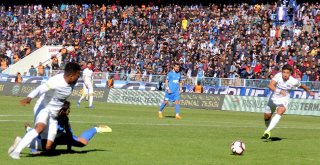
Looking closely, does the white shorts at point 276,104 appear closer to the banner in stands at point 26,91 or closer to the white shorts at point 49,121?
the white shorts at point 49,121

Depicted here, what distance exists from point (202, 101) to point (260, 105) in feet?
13.5

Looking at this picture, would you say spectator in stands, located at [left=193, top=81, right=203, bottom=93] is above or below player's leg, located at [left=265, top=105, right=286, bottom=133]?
below

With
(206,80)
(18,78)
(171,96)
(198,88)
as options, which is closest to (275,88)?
(171,96)

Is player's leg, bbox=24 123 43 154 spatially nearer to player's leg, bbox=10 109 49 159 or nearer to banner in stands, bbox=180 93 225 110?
player's leg, bbox=10 109 49 159

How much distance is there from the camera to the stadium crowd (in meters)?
44.6

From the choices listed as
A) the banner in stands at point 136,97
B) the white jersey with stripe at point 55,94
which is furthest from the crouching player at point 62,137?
the banner in stands at point 136,97

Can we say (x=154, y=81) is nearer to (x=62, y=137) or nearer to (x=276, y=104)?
(x=276, y=104)

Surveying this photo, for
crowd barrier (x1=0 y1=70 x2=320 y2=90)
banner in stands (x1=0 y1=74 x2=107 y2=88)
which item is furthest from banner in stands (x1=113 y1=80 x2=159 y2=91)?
banner in stands (x1=0 y1=74 x2=107 y2=88)

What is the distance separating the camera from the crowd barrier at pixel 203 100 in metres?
38.2

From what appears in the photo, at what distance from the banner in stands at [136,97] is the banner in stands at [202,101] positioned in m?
1.94

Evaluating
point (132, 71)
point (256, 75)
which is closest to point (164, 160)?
point (256, 75)

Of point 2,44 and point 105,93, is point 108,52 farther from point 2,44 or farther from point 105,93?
point 2,44

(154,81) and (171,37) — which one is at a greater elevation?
(171,37)

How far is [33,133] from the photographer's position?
42.9 feet
